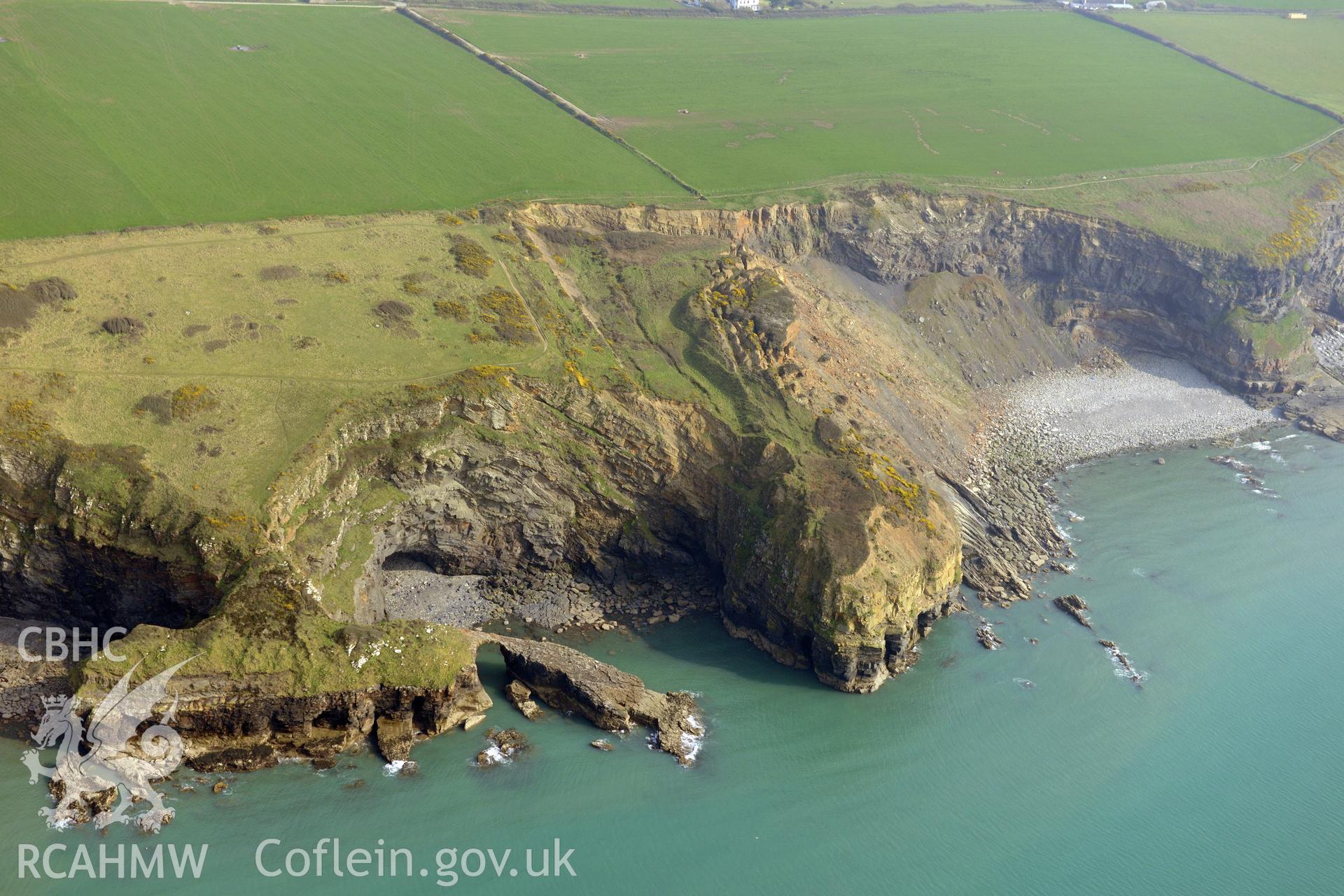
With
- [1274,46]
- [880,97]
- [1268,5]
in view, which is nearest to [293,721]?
[880,97]

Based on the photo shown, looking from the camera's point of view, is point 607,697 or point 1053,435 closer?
point 607,697

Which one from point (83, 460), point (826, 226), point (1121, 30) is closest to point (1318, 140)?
point (1121, 30)

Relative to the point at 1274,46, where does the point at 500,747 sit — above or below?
below

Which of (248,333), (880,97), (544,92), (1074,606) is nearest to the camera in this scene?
(248,333)

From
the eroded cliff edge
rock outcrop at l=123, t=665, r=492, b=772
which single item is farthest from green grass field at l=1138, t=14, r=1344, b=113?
rock outcrop at l=123, t=665, r=492, b=772

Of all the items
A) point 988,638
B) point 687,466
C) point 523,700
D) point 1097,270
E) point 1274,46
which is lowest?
point 523,700

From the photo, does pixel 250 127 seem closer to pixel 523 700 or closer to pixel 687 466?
pixel 687 466

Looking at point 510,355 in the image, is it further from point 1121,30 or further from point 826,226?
point 1121,30
